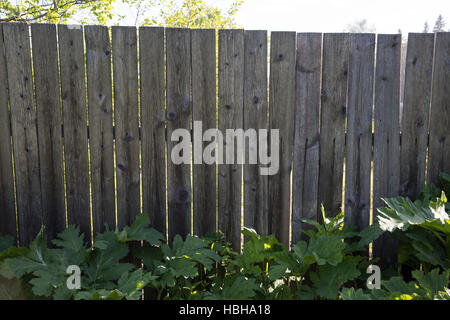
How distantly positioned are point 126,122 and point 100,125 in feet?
0.61

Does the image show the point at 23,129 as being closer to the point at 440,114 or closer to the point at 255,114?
the point at 255,114

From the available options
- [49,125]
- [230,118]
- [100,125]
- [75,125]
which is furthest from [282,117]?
[49,125]

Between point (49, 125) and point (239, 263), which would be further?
point (49, 125)

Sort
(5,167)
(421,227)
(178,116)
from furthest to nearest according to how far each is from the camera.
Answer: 1. (5,167)
2. (178,116)
3. (421,227)

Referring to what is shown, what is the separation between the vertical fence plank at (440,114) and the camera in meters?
2.96

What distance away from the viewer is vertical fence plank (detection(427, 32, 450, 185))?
296cm

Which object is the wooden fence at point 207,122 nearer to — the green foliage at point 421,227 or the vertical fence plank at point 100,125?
the vertical fence plank at point 100,125

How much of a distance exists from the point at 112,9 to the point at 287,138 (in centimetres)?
345

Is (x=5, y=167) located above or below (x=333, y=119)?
below

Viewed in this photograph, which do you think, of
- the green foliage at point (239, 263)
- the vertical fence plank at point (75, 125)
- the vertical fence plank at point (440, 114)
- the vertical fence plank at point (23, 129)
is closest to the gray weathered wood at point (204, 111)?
the green foliage at point (239, 263)

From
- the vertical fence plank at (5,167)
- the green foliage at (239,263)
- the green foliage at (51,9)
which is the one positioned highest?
the green foliage at (51,9)

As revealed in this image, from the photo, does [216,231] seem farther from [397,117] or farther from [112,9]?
[112,9]

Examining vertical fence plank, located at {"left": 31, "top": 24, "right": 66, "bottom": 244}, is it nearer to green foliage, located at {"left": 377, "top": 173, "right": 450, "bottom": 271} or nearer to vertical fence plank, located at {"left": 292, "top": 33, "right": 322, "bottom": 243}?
vertical fence plank, located at {"left": 292, "top": 33, "right": 322, "bottom": 243}

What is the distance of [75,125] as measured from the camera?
9.64 feet
